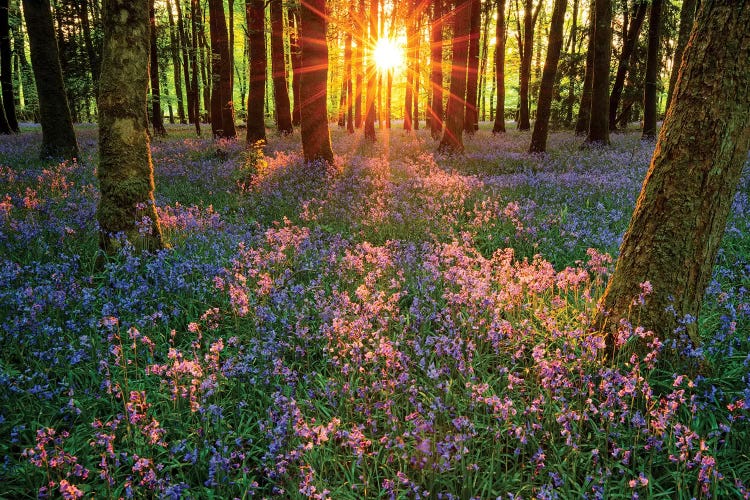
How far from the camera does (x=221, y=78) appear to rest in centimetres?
1962

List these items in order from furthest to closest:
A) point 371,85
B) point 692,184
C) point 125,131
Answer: point 371,85
point 125,131
point 692,184

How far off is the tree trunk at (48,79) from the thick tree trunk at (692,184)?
1493cm

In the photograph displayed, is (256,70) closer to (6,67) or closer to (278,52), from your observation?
(278,52)

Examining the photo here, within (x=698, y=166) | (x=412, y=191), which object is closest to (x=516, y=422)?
(x=698, y=166)

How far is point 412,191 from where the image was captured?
980 cm

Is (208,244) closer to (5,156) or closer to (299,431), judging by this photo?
(299,431)

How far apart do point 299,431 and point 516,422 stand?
1558 mm

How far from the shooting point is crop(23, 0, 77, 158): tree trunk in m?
11.8

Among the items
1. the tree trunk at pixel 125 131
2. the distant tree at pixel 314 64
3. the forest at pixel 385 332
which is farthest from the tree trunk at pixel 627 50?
the tree trunk at pixel 125 131

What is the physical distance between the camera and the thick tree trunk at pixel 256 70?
55.1ft

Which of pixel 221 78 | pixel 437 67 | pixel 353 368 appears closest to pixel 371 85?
pixel 437 67

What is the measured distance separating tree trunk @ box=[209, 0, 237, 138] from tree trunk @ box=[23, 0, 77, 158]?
22.8ft

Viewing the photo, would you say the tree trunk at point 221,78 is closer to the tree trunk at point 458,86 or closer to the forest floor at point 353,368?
the tree trunk at point 458,86

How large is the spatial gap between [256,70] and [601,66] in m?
13.4
